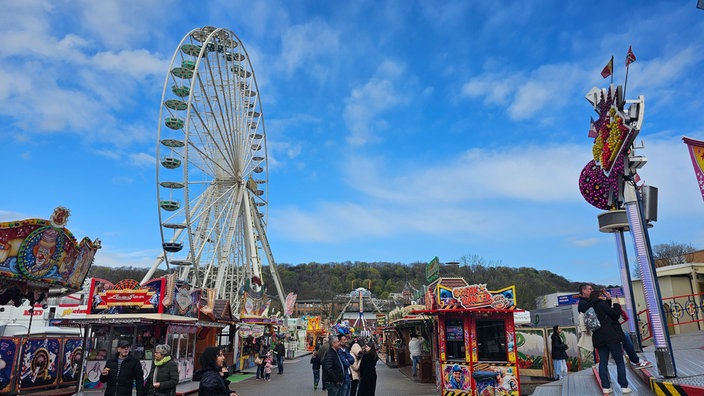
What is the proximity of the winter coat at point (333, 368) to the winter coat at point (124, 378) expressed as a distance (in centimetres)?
295

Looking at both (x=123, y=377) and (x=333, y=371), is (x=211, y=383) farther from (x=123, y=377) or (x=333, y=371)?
(x=333, y=371)

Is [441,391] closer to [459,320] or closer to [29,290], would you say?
[459,320]

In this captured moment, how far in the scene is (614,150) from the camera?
9.46m

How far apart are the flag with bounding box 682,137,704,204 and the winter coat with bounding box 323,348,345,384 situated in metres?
6.81

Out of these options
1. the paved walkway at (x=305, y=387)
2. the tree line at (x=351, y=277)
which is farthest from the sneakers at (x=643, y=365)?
the tree line at (x=351, y=277)

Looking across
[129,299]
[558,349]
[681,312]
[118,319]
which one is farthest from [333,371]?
[681,312]

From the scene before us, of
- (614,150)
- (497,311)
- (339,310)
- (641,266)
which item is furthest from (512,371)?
(339,310)

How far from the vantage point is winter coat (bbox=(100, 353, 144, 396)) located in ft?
21.6

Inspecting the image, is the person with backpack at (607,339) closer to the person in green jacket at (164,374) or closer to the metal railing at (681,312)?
the person in green jacket at (164,374)

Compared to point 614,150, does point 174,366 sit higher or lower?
lower

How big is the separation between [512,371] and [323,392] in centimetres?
633

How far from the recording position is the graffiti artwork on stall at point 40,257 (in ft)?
33.9

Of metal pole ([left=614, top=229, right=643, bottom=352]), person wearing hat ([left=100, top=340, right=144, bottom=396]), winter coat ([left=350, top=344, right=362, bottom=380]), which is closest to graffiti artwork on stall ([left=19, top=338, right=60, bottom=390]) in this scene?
person wearing hat ([left=100, top=340, right=144, bottom=396])

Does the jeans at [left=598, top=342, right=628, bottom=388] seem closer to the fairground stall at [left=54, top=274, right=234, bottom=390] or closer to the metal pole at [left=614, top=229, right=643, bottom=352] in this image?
the metal pole at [left=614, top=229, right=643, bottom=352]
